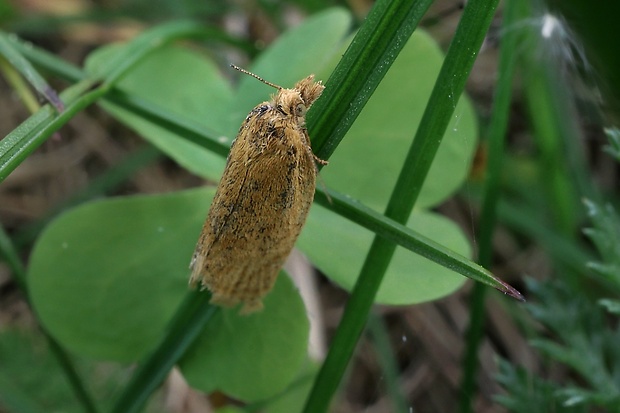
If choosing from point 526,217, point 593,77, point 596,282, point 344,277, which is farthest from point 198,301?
point 596,282

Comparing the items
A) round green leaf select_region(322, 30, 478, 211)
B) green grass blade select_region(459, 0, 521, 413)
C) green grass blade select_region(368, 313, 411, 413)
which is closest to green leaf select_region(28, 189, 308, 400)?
round green leaf select_region(322, 30, 478, 211)

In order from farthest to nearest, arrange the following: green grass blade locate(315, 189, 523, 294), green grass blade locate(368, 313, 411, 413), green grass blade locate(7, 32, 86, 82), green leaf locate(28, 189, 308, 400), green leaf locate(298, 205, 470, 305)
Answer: green grass blade locate(368, 313, 411, 413) → green grass blade locate(7, 32, 86, 82) → green leaf locate(28, 189, 308, 400) → green leaf locate(298, 205, 470, 305) → green grass blade locate(315, 189, 523, 294)

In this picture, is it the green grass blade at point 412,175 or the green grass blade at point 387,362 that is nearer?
the green grass blade at point 412,175

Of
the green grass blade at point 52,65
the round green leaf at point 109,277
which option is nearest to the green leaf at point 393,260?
the round green leaf at point 109,277

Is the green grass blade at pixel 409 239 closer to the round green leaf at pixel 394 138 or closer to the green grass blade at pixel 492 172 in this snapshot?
the round green leaf at pixel 394 138

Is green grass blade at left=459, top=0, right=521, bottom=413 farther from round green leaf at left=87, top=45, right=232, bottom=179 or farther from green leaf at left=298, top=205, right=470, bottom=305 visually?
round green leaf at left=87, top=45, right=232, bottom=179

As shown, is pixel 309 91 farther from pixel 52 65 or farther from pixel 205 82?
pixel 52 65
